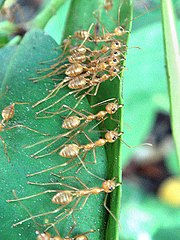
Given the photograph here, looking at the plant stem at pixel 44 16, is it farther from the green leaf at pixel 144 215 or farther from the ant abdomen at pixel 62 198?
the green leaf at pixel 144 215

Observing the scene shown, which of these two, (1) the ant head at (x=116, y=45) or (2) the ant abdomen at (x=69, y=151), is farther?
(1) the ant head at (x=116, y=45)

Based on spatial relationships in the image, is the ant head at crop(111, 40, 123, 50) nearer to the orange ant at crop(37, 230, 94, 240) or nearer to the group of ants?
the group of ants

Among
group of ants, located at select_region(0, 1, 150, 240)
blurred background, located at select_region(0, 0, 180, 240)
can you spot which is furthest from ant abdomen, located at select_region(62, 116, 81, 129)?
blurred background, located at select_region(0, 0, 180, 240)

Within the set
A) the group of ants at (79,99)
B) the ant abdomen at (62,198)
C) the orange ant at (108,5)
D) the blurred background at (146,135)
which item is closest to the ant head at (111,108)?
the group of ants at (79,99)

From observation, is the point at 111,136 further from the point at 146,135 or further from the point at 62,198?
the point at 146,135

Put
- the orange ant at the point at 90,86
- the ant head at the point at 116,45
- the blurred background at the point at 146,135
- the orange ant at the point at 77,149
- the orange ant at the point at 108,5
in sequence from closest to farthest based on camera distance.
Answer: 1. the orange ant at the point at 77,149
2. the orange ant at the point at 90,86
3. the ant head at the point at 116,45
4. the orange ant at the point at 108,5
5. the blurred background at the point at 146,135

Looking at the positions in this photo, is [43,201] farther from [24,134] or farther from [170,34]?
[170,34]

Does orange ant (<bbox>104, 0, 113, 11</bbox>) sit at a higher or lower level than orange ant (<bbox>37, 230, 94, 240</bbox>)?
higher
